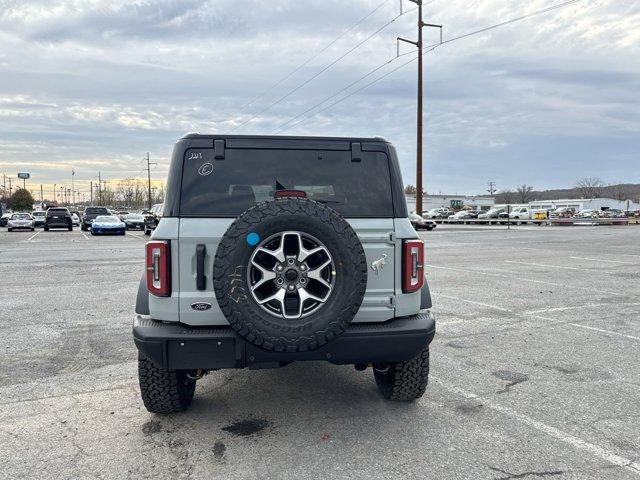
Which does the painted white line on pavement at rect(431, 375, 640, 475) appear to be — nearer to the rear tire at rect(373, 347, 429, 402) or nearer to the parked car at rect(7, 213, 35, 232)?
the rear tire at rect(373, 347, 429, 402)

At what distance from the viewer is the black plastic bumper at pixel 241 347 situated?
3389mm

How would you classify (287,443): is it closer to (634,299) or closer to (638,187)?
Result: (634,299)

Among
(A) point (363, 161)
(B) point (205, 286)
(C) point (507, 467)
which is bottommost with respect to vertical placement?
(C) point (507, 467)

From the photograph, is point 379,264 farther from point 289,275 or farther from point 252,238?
point 252,238

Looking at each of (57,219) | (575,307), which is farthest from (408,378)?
(57,219)

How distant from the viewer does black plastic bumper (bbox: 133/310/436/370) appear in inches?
133

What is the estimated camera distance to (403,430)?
373 centimetres

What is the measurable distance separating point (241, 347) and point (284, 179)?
4.31 ft

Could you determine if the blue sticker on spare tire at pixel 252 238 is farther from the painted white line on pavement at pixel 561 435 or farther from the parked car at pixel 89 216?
the parked car at pixel 89 216

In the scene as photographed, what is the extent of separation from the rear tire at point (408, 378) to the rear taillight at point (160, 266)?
1768 millimetres

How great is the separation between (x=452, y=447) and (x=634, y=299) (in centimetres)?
732

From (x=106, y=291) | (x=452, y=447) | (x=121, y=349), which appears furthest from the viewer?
(x=106, y=291)

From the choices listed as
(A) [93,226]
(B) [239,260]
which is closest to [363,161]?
(B) [239,260]

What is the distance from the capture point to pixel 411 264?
148 inches
